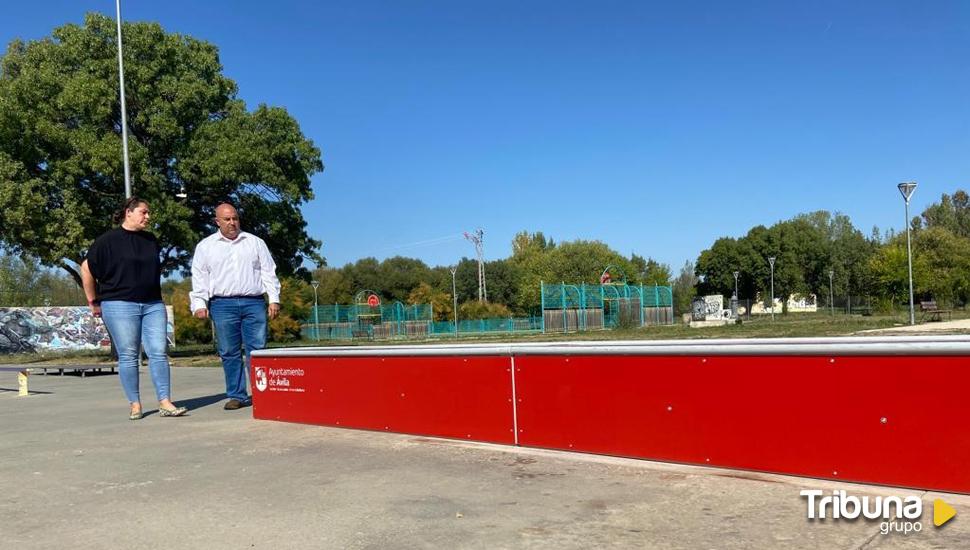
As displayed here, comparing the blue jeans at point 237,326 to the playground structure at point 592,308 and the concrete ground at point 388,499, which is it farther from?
the playground structure at point 592,308

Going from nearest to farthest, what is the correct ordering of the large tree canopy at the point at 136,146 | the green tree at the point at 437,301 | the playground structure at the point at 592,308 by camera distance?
the large tree canopy at the point at 136,146
the playground structure at the point at 592,308
the green tree at the point at 437,301

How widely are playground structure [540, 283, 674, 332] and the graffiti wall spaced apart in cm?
2389

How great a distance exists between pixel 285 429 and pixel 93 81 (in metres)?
21.7

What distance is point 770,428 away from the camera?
377 centimetres

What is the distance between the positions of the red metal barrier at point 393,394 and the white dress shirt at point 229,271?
673 mm

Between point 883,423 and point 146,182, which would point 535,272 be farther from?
point 883,423

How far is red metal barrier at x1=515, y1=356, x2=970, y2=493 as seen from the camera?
3.30 metres

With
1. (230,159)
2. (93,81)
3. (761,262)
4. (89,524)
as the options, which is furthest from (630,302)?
(89,524)

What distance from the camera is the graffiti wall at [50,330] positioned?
3572cm

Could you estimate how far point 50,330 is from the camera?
120ft

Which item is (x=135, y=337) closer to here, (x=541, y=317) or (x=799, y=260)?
(x=541, y=317)

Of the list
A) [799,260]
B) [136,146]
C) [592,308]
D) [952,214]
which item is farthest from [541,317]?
[952,214]

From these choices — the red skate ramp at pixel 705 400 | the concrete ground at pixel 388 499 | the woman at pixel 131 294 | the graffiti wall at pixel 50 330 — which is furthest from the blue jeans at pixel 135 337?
the graffiti wall at pixel 50 330

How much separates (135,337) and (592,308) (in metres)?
44.8
